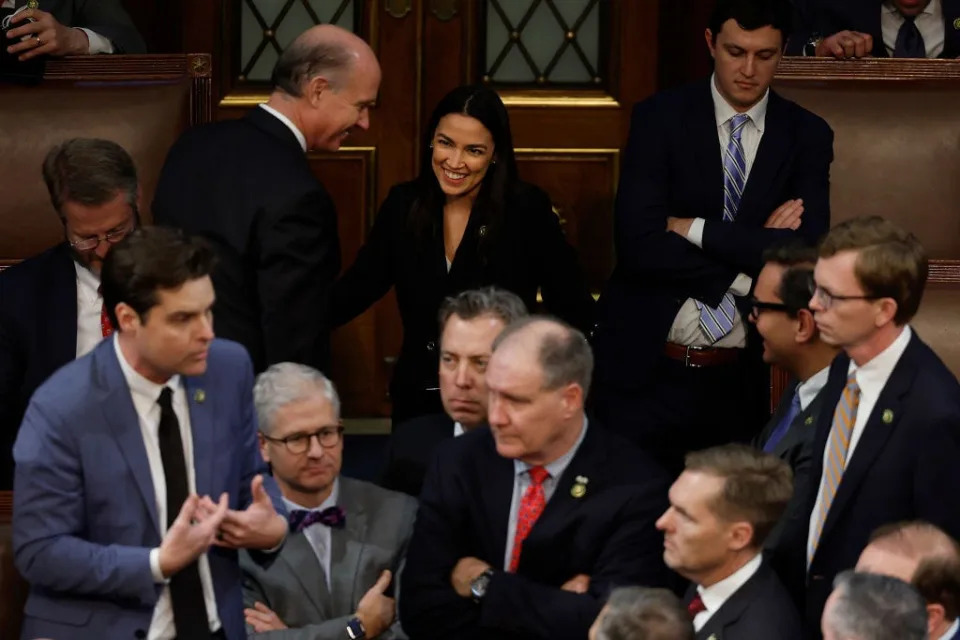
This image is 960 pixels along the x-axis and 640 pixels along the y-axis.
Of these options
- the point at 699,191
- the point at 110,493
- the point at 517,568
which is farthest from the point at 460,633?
the point at 699,191

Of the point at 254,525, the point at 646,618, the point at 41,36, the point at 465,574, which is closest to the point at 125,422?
the point at 254,525

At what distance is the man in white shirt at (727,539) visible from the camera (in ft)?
10.9

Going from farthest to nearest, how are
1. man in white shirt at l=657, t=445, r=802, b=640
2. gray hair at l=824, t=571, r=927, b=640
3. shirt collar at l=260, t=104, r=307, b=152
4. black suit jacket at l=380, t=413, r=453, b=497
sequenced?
1. shirt collar at l=260, t=104, r=307, b=152
2. black suit jacket at l=380, t=413, r=453, b=497
3. man in white shirt at l=657, t=445, r=802, b=640
4. gray hair at l=824, t=571, r=927, b=640

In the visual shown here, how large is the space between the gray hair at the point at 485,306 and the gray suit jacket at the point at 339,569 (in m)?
0.46

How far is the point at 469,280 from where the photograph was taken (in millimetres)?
4520

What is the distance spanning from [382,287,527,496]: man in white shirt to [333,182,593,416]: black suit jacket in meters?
0.49

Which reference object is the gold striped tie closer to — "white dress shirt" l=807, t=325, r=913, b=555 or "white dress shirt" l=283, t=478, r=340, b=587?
"white dress shirt" l=807, t=325, r=913, b=555

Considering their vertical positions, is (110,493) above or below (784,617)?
above

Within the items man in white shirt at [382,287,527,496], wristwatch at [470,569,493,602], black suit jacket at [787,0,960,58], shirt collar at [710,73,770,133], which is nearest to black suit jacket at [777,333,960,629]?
wristwatch at [470,569,493,602]

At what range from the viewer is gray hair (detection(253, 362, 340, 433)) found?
368 centimetres

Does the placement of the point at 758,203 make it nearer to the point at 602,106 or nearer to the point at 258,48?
the point at 602,106

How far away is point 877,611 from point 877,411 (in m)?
0.69

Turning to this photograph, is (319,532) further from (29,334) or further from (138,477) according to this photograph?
(29,334)

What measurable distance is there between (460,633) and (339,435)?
514 millimetres
